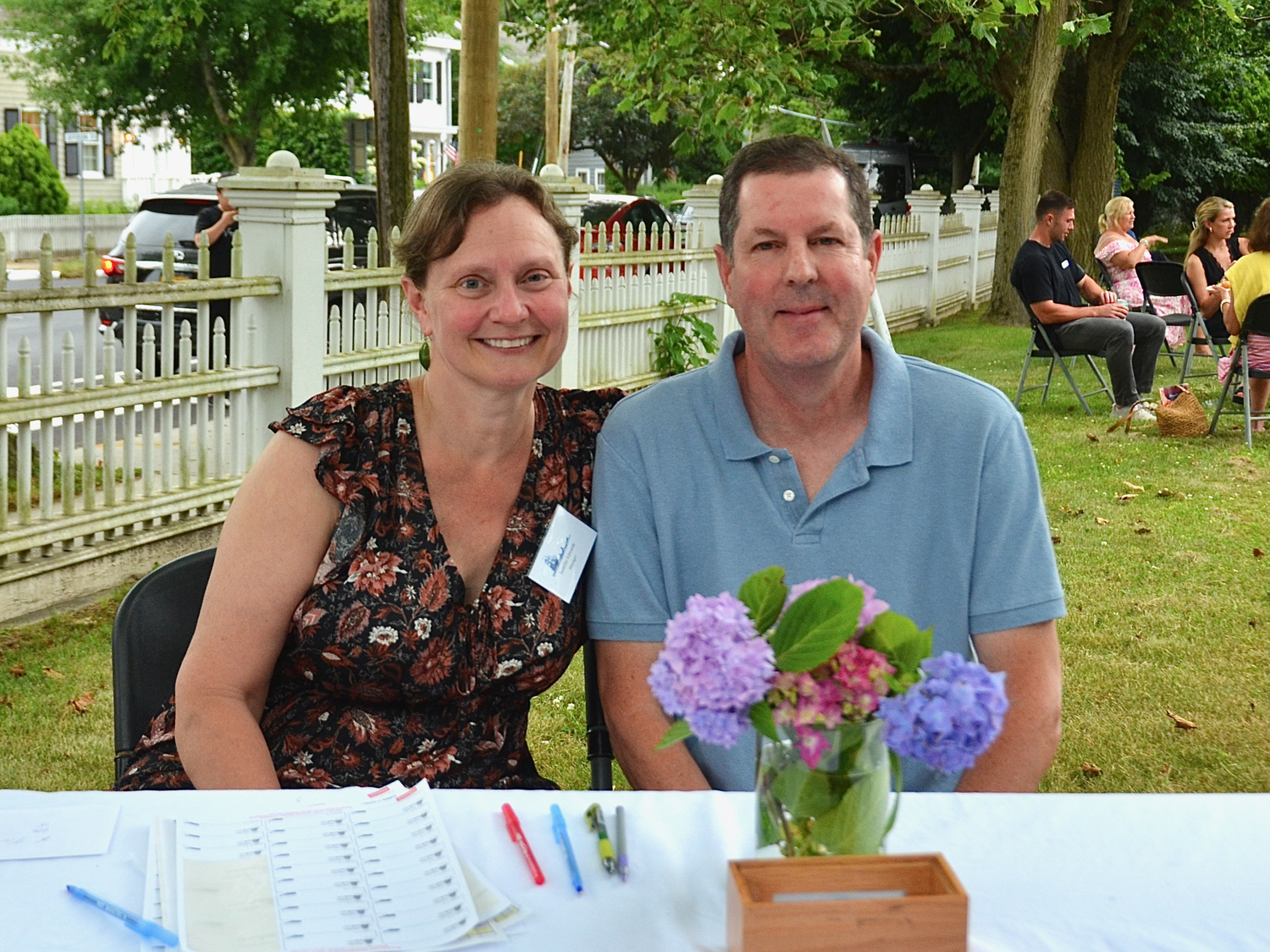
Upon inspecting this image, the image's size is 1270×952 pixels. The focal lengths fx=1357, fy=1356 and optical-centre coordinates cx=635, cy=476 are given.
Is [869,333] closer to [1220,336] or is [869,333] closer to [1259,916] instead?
[1259,916]

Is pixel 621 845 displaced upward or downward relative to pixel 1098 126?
downward

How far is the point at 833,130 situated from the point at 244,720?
33.4 metres

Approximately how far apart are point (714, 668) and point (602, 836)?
52 centimetres

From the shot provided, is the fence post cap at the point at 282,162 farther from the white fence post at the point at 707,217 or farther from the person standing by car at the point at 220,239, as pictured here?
the white fence post at the point at 707,217

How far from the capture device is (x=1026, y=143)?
17.0 meters

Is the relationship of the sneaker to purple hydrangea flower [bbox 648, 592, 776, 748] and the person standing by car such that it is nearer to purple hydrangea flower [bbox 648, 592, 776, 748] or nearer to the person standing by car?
the person standing by car

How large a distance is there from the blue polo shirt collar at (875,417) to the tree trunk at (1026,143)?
50.2 ft

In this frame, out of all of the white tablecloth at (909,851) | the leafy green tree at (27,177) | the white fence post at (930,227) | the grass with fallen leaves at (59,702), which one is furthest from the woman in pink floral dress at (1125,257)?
the leafy green tree at (27,177)

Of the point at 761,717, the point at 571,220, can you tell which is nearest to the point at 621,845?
the point at 761,717

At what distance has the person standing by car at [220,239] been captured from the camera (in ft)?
20.4

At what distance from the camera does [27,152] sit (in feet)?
104

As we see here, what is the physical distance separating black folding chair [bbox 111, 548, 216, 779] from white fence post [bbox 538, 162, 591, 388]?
5295mm

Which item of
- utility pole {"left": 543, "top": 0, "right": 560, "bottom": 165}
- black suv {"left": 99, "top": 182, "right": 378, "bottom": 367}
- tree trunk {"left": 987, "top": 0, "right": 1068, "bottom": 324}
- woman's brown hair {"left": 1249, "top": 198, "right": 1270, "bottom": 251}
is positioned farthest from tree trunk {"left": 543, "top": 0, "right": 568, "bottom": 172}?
woman's brown hair {"left": 1249, "top": 198, "right": 1270, "bottom": 251}

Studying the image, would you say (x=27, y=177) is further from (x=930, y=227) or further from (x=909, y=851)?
(x=909, y=851)
